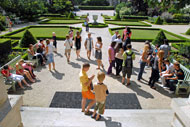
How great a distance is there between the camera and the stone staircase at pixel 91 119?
4.09 meters

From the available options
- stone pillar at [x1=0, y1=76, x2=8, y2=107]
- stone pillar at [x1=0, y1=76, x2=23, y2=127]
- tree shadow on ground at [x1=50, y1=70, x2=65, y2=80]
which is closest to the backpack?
tree shadow on ground at [x1=50, y1=70, x2=65, y2=80]

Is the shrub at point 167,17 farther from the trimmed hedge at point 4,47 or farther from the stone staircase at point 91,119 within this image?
the stone staircase at point 91,119

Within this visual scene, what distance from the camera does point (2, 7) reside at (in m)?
26.2

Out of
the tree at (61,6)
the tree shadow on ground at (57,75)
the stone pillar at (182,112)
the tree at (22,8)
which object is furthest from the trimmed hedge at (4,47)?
the tree at (61,6)

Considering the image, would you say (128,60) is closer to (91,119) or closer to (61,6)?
(91,119)

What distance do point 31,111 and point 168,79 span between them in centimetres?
512

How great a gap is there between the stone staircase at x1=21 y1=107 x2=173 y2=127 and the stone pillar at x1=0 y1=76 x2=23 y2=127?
3.41ft

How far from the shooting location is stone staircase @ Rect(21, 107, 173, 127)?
4.09 metres

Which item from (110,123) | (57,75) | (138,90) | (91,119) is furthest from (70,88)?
(110,123)

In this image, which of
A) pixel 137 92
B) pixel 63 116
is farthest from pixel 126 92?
pixel 63 116

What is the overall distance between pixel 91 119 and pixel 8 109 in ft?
7.42

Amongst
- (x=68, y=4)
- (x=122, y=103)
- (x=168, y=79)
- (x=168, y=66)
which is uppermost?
(x=68, y=4)

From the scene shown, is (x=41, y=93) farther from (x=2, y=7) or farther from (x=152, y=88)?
(x=2, y=7)

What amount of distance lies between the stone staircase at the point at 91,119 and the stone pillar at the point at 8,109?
1.04 metres
